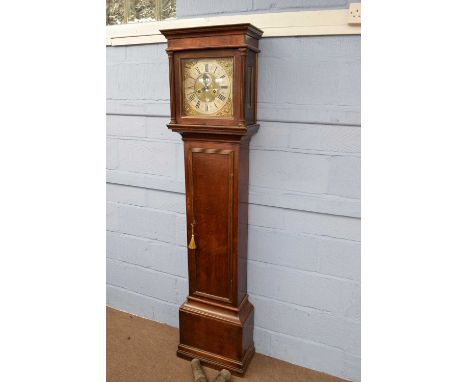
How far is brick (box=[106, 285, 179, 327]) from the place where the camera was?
8.27ft

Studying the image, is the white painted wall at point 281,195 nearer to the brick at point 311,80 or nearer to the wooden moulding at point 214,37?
the brick at point 311,80

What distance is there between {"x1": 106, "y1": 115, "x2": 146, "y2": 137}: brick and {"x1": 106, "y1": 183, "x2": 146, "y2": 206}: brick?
0.35 metres

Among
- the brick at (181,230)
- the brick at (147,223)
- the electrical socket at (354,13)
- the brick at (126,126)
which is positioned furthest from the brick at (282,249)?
the electrical socket at (354,13)

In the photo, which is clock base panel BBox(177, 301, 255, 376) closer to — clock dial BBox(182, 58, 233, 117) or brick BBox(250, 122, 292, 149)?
brick BBox(250, 122, 292, 149)

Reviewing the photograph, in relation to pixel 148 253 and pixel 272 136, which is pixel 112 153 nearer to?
pixel 148 253

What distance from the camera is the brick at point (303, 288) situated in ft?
A: 6.58

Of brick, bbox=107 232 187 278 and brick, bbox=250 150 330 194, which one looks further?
brick, bbox=107 232 187 278

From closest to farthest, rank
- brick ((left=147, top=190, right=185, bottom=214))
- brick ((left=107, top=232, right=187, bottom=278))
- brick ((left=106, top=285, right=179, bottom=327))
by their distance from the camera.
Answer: brick ((left=147, top=190, right=185, bottom=214))
brick ((left=107, top=232, right=187, bottom=278))
brick ((left=106, top=285, right=179, bottom=327))

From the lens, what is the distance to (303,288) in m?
2.09

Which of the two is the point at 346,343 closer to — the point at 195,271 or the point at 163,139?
the point at 195,271

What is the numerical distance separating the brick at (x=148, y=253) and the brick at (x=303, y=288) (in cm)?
49

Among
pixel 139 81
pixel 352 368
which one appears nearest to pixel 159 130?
pixel 139 81

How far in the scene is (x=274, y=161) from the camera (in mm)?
1984

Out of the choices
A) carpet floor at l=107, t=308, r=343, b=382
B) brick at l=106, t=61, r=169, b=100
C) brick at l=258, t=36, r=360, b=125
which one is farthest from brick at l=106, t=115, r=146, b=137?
carpet floor at l=107, t=308, r=343, b=382
